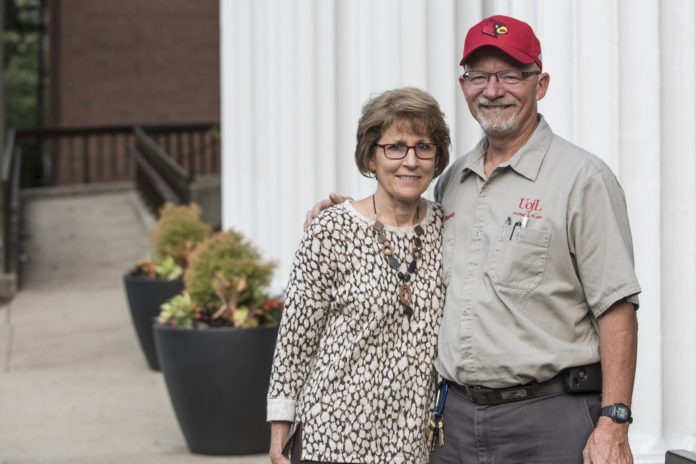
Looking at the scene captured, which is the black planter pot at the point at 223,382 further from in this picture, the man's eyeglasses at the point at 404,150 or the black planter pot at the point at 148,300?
the man's eyeglasses at the point at 404,150

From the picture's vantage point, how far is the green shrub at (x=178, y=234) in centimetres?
803

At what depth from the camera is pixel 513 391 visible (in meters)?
2.49

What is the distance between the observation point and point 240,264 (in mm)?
5570

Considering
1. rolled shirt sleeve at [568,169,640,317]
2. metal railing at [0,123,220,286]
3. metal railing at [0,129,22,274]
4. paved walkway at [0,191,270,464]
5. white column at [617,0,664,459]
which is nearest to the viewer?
rolled shirt sleeve at [568,169,640,317]

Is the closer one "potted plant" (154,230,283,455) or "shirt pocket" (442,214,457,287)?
"shirt pocket" (442,214,457,287)

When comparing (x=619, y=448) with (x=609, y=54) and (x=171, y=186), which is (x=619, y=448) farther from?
(x=171, y=186)

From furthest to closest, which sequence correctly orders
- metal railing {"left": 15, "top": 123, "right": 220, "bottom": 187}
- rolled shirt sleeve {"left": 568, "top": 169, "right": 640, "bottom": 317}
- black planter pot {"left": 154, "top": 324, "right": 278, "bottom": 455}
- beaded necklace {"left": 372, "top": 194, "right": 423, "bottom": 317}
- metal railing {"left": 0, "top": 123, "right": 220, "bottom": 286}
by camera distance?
metal railing {"left": 15, "top": 123, "right": 220, "bottom": 187}, metal railing {"left": 0, "top": 123, "right": 220, "bottom": 286}, black planter pot {"left": 154, "top": 324, "right": 278, "bottom": 455}, beaded necklace {"left": 372, "top": 194, "right": 423, "bottom": 317}, rolled shirt sleeve {"left": 568, "top": 169, "right": 640, "bottom": 317}

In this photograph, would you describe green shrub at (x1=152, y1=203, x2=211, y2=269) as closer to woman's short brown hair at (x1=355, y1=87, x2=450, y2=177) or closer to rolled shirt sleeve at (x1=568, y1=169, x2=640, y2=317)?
woman's short brown hair at (x1=355, y1=87, x2=450, y2=177)

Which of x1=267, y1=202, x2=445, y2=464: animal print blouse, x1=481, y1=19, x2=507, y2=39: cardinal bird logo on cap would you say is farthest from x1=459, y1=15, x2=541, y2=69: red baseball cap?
x1=267, y1=202, x2=445, y2=464: animal print blouse

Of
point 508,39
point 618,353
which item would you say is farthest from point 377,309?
point 508,39

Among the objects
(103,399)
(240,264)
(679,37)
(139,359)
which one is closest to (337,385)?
(679,37)

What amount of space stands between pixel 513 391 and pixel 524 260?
0.35 metres

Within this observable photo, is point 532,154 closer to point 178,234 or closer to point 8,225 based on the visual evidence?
point 178,234

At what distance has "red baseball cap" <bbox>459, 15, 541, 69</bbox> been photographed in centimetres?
249
